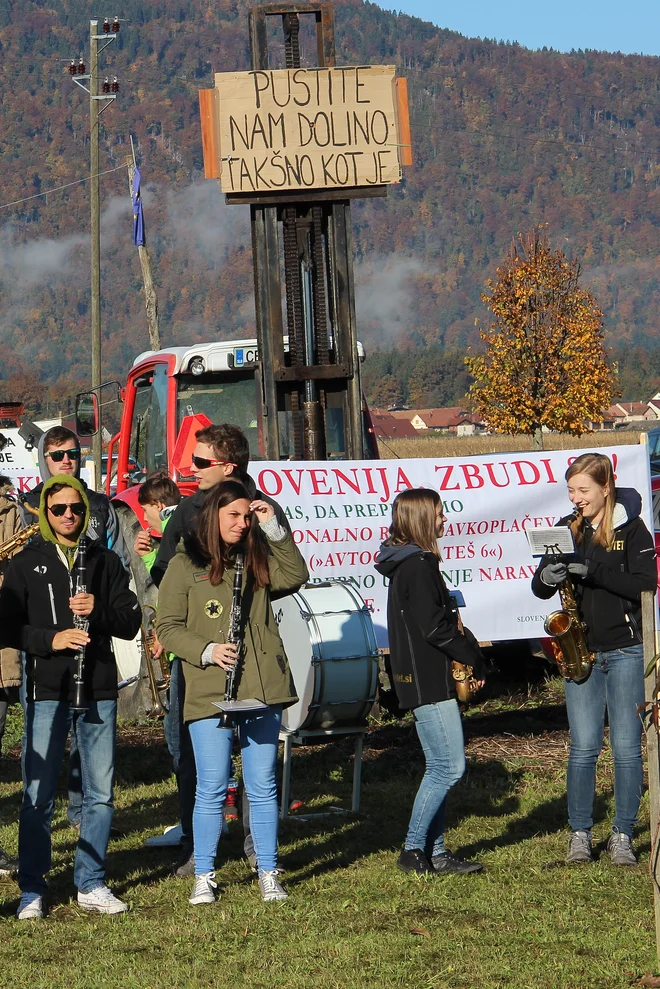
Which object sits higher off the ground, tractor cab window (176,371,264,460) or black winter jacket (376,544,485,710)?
tractor cab window (176,371,264,460)

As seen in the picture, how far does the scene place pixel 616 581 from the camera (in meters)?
6.74

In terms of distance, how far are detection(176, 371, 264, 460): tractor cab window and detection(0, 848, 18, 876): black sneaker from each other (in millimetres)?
5105

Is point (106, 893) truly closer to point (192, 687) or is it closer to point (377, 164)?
point (192, 687)

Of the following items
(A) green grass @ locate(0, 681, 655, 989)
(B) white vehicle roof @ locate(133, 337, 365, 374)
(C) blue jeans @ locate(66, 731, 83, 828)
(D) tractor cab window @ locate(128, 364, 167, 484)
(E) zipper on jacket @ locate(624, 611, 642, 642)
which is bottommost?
(A) green grass @ locate(0, 681, 655, 989)

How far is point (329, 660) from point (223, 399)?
14.3ft

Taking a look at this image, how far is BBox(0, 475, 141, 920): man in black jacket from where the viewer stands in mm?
6203

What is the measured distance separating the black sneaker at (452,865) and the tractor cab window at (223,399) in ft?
17.6

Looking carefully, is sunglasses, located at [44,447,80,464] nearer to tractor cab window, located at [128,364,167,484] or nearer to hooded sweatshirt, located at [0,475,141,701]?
hooded sweatshirt, located at [0,475,141,701]

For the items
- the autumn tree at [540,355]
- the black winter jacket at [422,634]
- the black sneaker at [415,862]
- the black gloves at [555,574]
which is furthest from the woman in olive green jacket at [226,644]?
the autumn tree at [540,355]

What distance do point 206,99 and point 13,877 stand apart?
546cm

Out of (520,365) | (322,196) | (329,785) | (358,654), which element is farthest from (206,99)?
(520,365)

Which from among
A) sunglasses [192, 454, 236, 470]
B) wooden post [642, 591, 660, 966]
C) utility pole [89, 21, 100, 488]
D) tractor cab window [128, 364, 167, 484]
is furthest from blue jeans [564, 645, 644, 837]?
utility pole [89, 21, 100, 488]

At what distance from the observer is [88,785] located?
6.33 metres

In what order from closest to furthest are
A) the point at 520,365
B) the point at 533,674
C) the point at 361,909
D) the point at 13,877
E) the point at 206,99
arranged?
1. the point at 361,909
2. the point at 13,877
3. the point at 206,99
4. the point at 533,674
5. the point at 520,365
